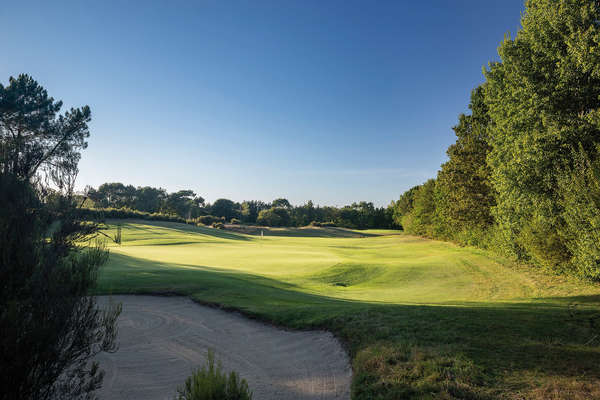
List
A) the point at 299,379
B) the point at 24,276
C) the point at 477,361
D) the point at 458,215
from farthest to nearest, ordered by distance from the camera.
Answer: the point at 458,215 < the point at 299,379 < the point at 477,361 < the point at 24,276

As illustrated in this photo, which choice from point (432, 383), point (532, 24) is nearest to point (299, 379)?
point (432, 383)

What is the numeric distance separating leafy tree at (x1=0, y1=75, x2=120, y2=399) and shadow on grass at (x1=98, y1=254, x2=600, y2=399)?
15.9ft

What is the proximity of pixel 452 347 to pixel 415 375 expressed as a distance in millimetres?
1513

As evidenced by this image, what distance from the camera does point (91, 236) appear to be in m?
6.76

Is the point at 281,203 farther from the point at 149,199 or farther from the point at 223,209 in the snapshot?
the point at 149,199

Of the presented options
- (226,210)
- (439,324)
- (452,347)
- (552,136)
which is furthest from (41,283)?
(226,210)

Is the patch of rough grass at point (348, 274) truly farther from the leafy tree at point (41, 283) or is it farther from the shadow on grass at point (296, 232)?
the shadow on grass at point (296, 232)

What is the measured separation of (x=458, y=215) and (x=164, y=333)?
2972cm

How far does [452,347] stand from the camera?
680 cm

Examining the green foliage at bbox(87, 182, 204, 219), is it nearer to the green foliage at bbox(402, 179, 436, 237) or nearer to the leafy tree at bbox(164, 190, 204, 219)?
the leafy tree at bbox(164, 190, 204, 219)

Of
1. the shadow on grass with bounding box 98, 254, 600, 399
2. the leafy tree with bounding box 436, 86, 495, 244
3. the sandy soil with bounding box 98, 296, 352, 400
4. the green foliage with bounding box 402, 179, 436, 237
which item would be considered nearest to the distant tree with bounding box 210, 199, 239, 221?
the green foliage with bounding box 402, 179, 436, 237

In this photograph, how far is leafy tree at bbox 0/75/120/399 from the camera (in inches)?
155

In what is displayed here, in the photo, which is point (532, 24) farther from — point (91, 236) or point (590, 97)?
point (91, 236)

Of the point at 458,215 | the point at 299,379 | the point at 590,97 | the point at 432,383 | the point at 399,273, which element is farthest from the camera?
the point at 458,215
